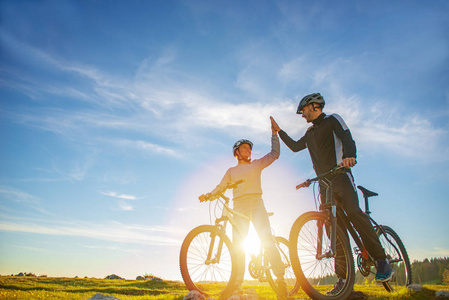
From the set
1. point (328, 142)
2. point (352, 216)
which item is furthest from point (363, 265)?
point (328, 142)

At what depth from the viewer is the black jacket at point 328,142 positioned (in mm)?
5910

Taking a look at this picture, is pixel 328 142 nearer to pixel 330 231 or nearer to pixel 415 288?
pixel 330 231

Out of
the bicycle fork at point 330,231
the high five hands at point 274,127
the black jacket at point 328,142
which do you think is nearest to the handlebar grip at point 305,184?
the bicycle fork at point 330,231

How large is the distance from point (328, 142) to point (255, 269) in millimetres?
3394

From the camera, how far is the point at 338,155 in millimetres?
6184

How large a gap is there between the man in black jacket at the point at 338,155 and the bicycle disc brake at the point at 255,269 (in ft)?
6.32

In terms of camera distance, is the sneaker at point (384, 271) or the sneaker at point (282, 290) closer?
the sneaker at point (384, 271)

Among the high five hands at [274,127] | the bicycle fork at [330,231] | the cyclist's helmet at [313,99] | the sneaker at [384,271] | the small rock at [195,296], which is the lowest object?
the small rock at [195,296]

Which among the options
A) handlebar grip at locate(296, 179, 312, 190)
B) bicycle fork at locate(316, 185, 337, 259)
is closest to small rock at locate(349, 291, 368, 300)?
bicycle fork at locate(316, 185, 337, 259)

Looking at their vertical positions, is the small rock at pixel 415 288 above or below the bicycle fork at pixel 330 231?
below

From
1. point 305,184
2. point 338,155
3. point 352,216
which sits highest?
point 338,155

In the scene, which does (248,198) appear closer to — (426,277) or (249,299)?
(249,299)

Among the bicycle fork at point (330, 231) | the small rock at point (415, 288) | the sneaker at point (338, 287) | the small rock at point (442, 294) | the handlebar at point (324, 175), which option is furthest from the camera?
the small rock at point (415, 288)

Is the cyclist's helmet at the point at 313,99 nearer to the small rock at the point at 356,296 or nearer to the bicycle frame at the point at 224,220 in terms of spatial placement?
the bicycle frame at the point at 224,220
